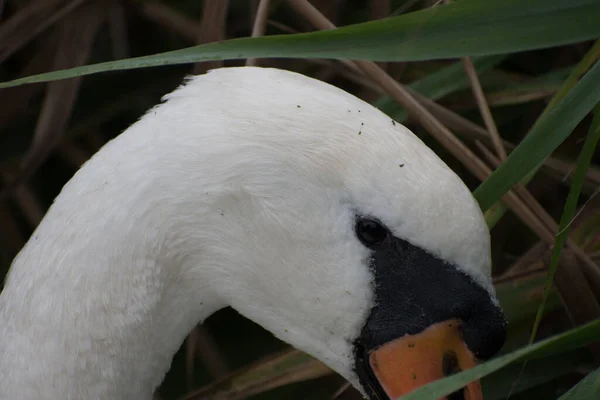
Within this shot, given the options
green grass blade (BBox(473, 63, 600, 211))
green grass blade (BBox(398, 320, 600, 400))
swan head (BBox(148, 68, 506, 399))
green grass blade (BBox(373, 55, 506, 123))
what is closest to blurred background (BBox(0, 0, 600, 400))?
green grass blade (BBox(373, 55, 506, 123))

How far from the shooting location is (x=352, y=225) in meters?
1.32

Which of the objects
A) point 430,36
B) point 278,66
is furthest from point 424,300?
point 278,66

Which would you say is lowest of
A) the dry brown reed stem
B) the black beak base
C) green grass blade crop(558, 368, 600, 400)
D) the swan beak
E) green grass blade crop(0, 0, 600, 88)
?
green grass blade crop(558, 368, 600, 400)

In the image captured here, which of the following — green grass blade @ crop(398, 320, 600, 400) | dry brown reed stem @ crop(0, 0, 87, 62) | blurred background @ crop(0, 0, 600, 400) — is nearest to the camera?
green grass blade @ crop(398, 320, 600, 400)

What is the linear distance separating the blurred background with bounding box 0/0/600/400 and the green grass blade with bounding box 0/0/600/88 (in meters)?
0.41

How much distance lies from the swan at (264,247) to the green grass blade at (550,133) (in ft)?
0.41

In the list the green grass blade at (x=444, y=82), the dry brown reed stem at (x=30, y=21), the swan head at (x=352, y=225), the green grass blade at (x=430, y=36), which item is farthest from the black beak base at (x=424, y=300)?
the dry brown reed stem at (x=30, y=21)

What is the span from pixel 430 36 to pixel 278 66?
975 millimetres

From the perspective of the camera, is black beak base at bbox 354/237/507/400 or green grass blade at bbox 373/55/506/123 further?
green grass blade at bbox 373/55/506/123

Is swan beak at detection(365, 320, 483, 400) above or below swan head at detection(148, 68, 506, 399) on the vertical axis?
below

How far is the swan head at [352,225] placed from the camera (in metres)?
1.29

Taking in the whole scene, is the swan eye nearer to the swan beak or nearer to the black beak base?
the black beak base

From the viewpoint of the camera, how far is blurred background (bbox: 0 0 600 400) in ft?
5.99

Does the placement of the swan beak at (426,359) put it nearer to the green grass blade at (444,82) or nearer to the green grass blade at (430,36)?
the green grass blade at (430,36)
